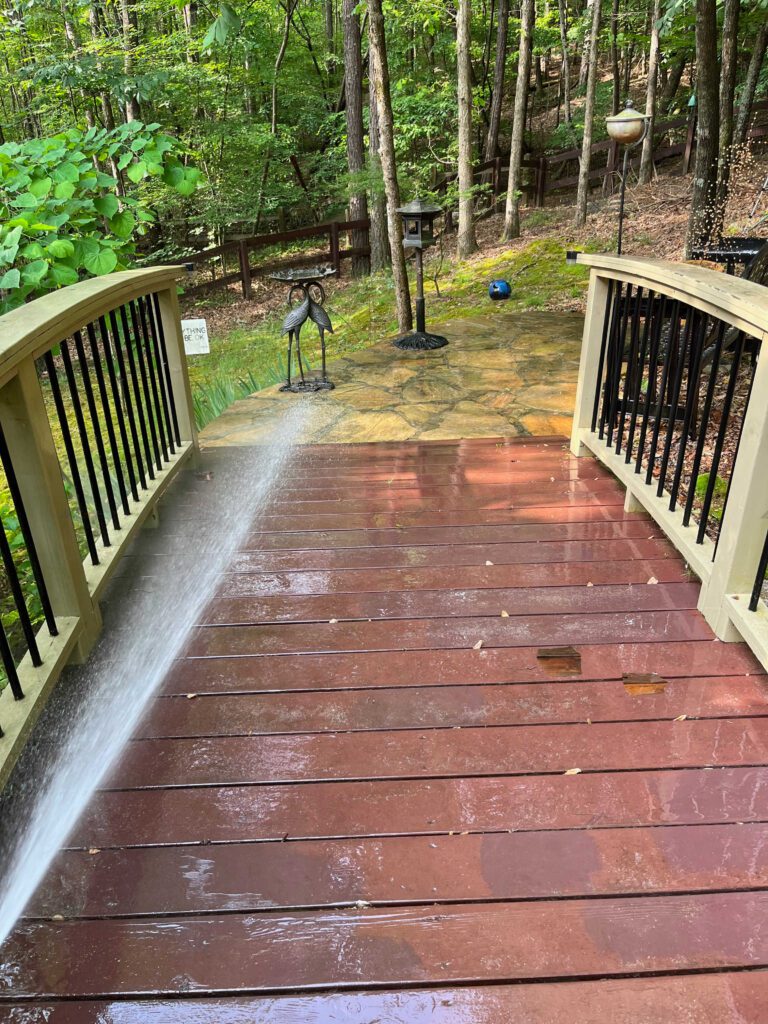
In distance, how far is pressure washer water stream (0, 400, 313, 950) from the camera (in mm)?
1483

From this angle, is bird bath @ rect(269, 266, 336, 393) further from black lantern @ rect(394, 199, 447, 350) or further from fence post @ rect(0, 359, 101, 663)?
fence post @ rect(0, 359, 101, 663)

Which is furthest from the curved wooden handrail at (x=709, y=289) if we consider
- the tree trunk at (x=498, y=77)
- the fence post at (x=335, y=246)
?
the tree trunk at (x=498, y=77)

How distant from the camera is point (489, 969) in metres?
1.21

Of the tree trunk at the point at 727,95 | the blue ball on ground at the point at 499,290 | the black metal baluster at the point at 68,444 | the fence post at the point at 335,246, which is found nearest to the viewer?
the black metal baluster at the point at 68,444

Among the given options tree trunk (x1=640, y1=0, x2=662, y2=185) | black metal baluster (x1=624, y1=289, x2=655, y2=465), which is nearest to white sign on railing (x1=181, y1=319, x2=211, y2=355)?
black metal baluster (x1=624, y1=289, x2=655, y2=465)

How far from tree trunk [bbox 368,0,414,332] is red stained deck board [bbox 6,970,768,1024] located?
632cm

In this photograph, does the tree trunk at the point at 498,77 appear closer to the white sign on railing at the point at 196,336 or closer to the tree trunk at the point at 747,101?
the tree trunk at the point at 747,101

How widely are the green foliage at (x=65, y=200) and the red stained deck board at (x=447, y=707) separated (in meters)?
2.26

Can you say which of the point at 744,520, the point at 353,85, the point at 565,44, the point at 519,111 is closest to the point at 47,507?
the point at 744,520

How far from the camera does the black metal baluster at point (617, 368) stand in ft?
9.65

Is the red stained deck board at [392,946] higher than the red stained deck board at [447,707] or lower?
higher

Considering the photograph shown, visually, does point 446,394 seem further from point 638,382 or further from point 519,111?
point 519,111

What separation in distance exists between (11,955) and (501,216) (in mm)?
15055

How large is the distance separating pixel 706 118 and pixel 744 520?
6.18 m
